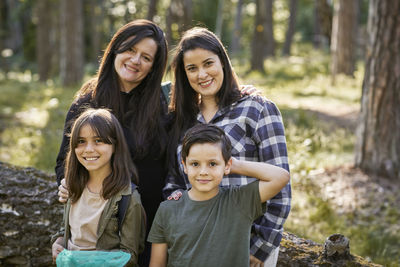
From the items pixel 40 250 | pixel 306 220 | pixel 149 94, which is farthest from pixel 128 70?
pixel 306 220

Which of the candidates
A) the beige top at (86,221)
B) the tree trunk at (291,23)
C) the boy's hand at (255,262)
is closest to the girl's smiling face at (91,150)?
the beige top at (86,221)

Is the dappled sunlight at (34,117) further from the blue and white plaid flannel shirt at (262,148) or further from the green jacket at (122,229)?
the blue and white plaid flannel shirt at (262,148)

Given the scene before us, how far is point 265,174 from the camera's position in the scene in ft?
8.13

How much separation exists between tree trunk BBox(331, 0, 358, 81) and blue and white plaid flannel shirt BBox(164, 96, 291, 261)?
11.7m

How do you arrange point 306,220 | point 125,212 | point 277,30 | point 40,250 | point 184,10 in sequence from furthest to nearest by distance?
1. point 277,30
2. point 184,10
3. point 306,220
4. point 40,250
5. point 125,212

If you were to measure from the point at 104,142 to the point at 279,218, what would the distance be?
1.21 m

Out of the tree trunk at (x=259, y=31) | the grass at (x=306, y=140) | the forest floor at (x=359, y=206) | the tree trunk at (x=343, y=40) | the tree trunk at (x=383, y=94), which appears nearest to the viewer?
the forest floor at (x=359, y=206)

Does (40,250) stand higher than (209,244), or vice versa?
(209,244)

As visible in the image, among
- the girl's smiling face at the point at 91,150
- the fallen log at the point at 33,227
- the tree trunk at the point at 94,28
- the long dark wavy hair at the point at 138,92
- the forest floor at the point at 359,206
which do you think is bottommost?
the forest floor at the point at 359,206

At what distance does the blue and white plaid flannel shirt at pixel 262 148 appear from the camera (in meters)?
2.68

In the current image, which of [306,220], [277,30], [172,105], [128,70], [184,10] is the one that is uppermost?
[277,30]

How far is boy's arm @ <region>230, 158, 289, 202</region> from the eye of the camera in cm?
247

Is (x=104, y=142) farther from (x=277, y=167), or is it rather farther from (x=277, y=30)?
(x=277, y=30)

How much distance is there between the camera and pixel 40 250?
3652 millimetres
